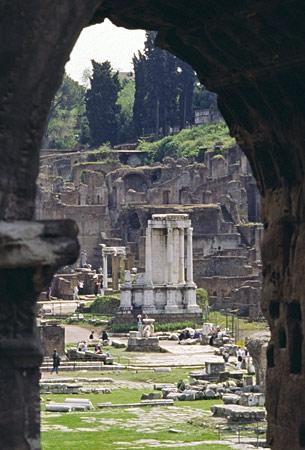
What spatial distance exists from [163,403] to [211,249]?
50.2m

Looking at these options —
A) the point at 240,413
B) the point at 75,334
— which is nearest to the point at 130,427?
the point at 240,413

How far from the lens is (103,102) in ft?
358

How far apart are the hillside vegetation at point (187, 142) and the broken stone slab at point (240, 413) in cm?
7544

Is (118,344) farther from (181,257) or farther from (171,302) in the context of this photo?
(181,257)

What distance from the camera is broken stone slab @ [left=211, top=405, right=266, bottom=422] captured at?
26.9 metres

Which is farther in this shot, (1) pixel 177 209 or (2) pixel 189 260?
(1) pixel 177 209

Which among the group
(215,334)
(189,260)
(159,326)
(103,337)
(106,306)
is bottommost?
(103,337)

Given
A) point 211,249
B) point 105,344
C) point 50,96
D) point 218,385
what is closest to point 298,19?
point 50,96

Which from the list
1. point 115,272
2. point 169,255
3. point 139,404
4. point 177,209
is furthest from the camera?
point 177,209

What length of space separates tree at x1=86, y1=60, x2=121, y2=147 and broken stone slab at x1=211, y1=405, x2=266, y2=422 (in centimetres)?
8069

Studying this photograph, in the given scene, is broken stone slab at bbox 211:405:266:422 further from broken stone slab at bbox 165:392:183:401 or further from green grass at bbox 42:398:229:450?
broken stone slab at bbox 165:392:183:401

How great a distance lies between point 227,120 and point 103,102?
10012cm

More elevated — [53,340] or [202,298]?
[202,298]

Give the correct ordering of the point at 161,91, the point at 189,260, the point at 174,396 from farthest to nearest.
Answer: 1. the point at 161,91
2. the point at 189,260
3. the point at 174,396
